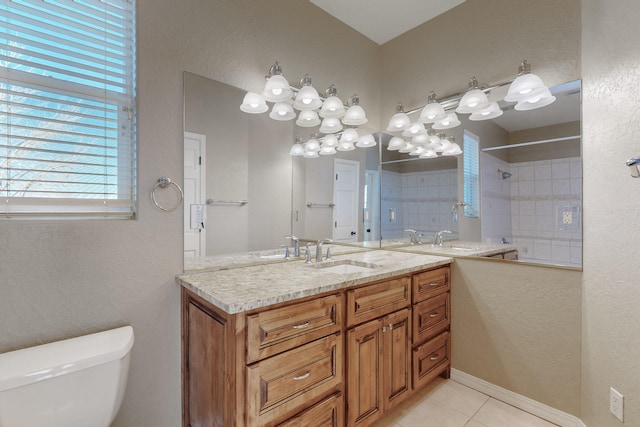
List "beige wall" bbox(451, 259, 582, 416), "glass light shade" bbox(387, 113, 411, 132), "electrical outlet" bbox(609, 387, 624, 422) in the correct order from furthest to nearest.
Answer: "glass light shade" bbox(387, 113, 411, 132), "beige wall" bbox(451, 259, 582, 416), "electrical outlet" bbox(609, 387, 624, 422)

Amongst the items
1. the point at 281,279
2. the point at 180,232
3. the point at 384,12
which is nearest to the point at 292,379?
the point at 281,279

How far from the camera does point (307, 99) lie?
1904mm

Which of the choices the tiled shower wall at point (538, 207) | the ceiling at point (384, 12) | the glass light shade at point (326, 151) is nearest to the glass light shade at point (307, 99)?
the glass light shade at point (326, 151)

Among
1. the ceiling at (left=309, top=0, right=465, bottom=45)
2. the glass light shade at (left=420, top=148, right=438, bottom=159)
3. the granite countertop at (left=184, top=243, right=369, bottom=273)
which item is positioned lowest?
the granite countertop at (left=184, top=243, right=369, bottom=273)

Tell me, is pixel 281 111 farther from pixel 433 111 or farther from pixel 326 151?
pixel 433 111

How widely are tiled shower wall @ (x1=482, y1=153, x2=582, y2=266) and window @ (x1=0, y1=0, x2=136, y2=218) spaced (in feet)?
7.29

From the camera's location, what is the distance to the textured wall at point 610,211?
1289 millimetres

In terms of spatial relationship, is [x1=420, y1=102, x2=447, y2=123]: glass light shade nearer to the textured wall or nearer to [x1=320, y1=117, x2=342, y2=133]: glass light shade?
[x1=320, y1=117, x2=342, y2=133]: glass light shade

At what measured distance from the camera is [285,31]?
200 cm

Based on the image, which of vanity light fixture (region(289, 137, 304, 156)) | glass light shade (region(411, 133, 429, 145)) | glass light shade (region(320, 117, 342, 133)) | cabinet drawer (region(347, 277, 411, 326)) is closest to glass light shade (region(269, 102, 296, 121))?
vanity light fixture (region(289, 137, 304, 156))

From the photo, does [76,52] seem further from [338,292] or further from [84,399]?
[338,292]

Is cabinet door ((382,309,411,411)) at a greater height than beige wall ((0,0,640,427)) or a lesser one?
lesser

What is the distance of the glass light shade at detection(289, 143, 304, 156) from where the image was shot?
6.81 ft

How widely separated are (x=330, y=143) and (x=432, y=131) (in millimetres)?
838
